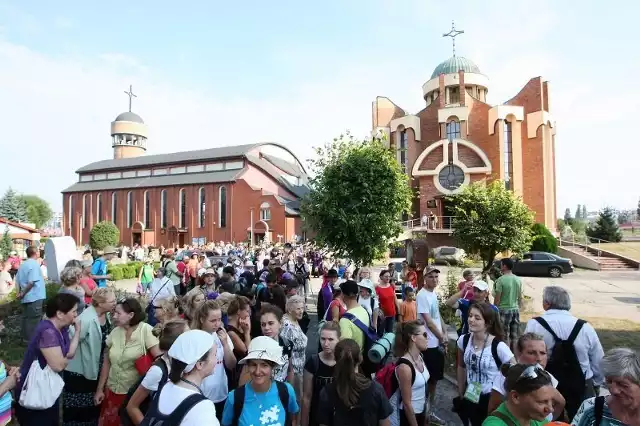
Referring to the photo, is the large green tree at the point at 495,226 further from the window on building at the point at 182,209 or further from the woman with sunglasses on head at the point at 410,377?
the window on building at the point at 182,209

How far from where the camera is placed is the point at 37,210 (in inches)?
3789

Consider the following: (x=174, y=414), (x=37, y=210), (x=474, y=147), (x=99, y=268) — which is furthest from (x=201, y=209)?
(x=37, y=210)

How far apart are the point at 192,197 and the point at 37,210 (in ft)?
234

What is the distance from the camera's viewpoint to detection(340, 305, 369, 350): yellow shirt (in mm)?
4095

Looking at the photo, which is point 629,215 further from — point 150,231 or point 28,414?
point 28,414

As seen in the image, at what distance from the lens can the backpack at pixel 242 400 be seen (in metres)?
2.70

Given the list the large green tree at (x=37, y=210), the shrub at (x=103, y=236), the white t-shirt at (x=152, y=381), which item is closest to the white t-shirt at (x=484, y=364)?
the white t-shirt at (x=152, y=381)

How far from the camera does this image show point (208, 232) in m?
47.5

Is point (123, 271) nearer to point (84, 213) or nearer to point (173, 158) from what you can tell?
point (173, 158)

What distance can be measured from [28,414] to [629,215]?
161546 millimetres

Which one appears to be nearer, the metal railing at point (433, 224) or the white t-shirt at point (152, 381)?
the white t-shirt at point (152, 381)

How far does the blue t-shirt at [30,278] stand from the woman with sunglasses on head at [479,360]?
7145 mm

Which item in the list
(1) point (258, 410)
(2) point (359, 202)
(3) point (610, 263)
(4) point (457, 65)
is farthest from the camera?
(4) point (457, 65)

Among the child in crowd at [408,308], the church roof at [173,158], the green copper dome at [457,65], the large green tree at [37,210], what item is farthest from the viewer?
the large green tree at [37,210]
